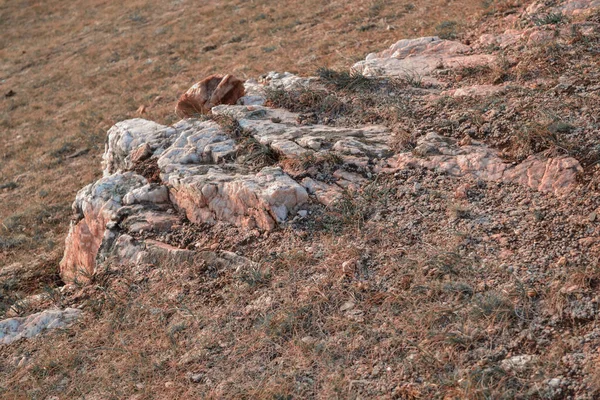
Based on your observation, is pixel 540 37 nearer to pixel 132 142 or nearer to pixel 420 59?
pixel 420 59

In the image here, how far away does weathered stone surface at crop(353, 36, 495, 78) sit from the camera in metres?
7.53

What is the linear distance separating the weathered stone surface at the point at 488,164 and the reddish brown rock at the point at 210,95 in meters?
2.81

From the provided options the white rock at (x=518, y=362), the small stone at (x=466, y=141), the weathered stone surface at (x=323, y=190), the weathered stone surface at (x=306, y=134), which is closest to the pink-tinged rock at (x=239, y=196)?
the weathered stone surface at (x=323, y=190)

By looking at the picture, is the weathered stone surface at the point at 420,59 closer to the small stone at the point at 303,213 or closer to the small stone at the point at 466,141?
the small stone at the point at 466,141

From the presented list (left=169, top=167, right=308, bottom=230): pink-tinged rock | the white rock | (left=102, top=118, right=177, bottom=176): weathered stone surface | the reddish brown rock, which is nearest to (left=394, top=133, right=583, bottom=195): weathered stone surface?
(left=169, top=167, right=308, bottom=230): pink-tinged rock

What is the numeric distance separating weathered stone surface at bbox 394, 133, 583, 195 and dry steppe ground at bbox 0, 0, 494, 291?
11.8 feet

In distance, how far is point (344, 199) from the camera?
5504mm

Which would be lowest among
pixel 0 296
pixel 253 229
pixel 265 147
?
pixel 0 296

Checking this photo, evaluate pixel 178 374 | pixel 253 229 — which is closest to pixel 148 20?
pixel 253 229

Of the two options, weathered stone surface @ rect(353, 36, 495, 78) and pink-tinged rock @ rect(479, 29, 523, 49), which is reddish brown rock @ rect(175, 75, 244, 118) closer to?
weathered stone surface @ rect(353, 36, 495, 78)

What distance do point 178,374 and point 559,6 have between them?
695 centimetres

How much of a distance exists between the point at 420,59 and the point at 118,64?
409 inches

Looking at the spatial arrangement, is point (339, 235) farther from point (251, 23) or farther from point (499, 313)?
point (251, 23)

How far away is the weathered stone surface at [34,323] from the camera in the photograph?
17.5 feet
